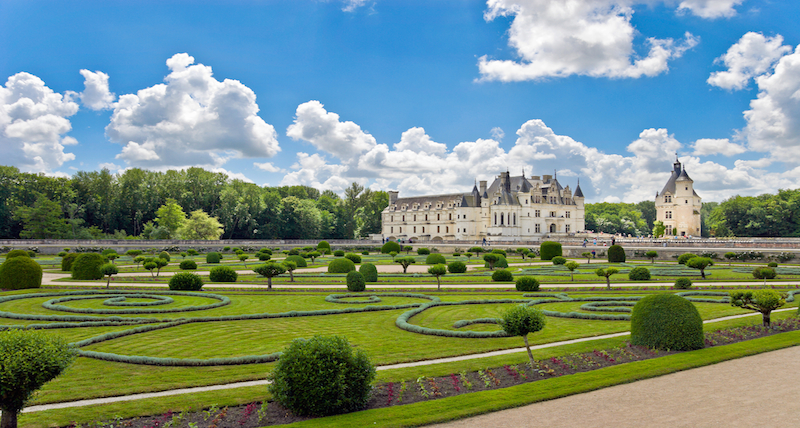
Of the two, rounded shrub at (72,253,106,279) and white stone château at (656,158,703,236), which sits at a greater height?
white stone château at (656,158,703,236)

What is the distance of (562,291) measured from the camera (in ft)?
72.0

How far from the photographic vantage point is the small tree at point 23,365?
20.6 feet

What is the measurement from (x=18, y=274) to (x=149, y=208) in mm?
64780

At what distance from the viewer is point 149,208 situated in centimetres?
8262

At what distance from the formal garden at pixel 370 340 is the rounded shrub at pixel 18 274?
0.06 m

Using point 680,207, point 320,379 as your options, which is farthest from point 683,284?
point 680,207

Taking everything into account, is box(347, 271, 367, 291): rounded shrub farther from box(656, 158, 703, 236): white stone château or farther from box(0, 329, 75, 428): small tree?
Result: box(656, 158, 703, 236): white stone château

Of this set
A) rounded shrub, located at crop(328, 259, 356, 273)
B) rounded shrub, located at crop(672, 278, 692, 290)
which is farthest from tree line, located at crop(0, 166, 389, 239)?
rounded shrub, located at crop(672, 278, 692, 290)

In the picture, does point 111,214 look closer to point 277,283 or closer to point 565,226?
point 277,283

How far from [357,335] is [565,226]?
3429 inches

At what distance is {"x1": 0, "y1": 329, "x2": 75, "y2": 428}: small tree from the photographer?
6293mm

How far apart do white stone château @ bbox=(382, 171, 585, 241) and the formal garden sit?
209 ft

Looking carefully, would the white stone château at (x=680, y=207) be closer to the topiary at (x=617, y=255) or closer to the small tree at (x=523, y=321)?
the topiary at (x=617, y=255)

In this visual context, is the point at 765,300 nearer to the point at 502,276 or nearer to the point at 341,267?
the point at 502,276
